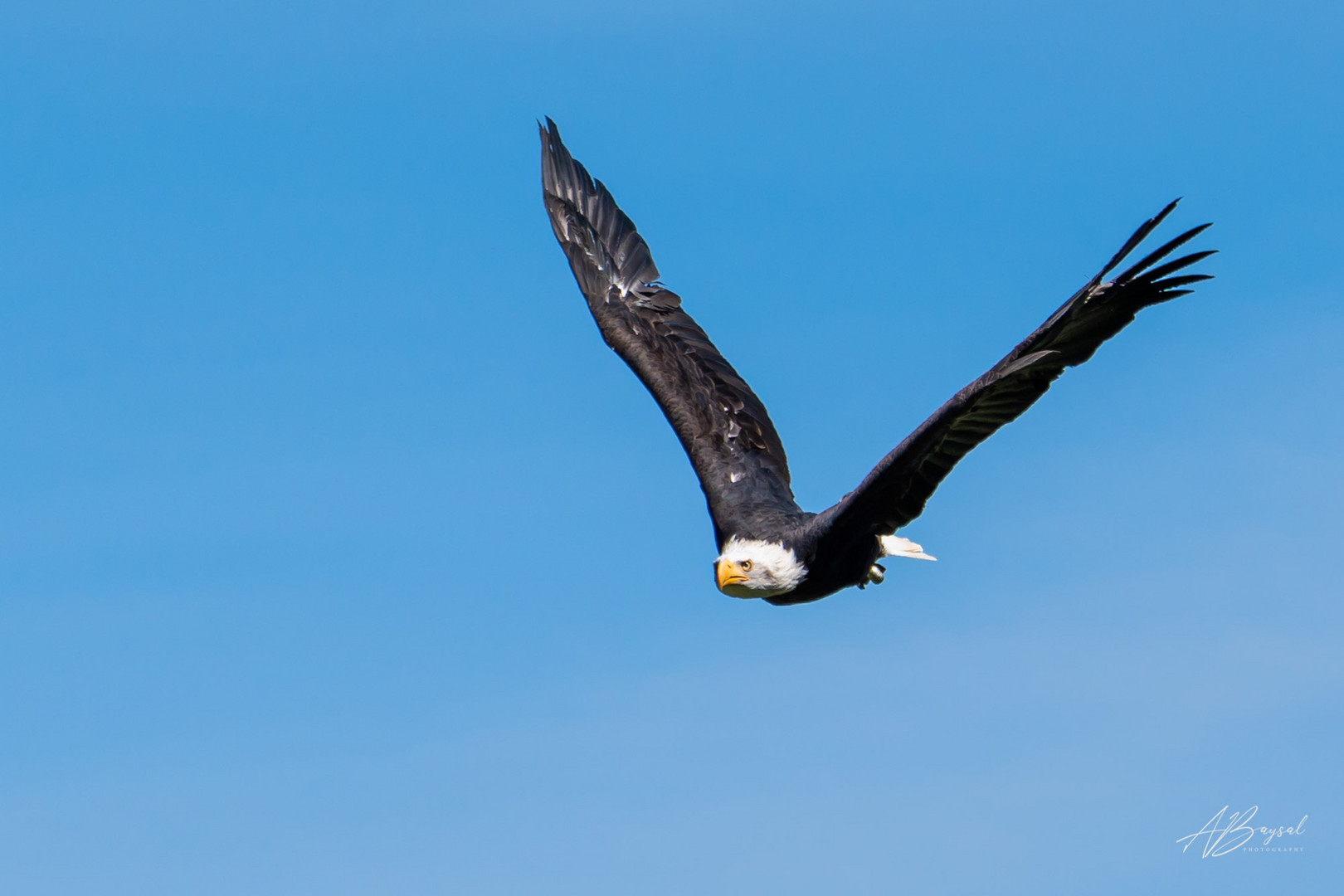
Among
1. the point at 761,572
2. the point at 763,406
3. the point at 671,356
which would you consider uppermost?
the point at 671,356

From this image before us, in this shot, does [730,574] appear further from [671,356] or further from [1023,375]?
[671,356]

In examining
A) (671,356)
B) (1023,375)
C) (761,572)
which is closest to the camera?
(1023,375)

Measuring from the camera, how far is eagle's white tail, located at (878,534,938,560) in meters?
16.0

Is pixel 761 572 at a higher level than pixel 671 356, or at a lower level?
lower

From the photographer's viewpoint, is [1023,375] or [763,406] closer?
[1023,375]

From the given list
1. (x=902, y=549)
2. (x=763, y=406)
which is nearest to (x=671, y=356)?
(x=763, y=406)

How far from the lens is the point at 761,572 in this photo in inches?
603

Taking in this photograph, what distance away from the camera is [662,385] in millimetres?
18609

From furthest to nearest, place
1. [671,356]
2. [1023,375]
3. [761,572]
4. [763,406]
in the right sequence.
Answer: [671,356], [763,406], [761,572], [1023,375]

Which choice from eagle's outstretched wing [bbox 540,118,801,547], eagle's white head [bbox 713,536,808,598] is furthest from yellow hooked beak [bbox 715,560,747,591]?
eagle's outstretched wing [bbox 540,118,801,547]

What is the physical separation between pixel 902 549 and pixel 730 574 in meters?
1.72

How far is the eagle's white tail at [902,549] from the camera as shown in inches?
629

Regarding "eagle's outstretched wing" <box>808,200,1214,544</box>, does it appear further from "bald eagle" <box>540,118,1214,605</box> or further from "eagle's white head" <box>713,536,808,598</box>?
"eagle's white head" <box>713,536,808,598</box>

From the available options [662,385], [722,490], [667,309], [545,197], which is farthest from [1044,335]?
[545,197]
